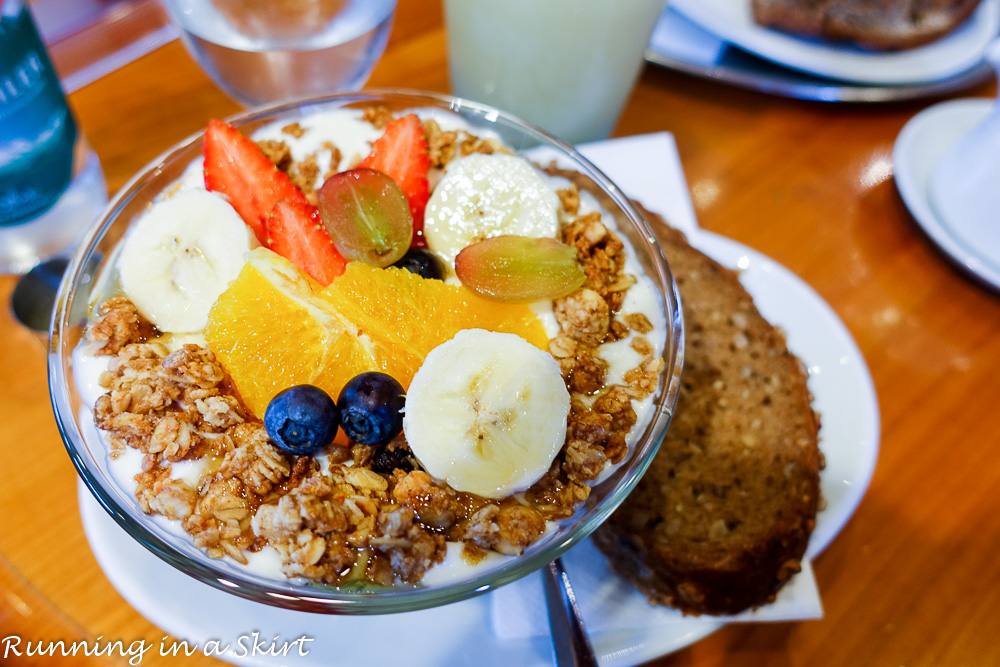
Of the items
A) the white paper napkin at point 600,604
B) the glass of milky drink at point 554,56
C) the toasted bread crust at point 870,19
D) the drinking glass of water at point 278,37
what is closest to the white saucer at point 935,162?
the toasted bread crust at point 870,19

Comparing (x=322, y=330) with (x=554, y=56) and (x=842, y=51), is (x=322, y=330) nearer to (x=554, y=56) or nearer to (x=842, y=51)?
(x=554, y=56)

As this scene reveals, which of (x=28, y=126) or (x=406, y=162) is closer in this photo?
(x=406, y=162)

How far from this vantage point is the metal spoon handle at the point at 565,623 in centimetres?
96

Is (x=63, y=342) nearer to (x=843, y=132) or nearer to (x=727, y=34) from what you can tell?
(x=727, y=34)

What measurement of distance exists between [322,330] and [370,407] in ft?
0.44

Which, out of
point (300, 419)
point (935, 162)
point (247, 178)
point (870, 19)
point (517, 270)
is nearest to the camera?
point (300, 419)

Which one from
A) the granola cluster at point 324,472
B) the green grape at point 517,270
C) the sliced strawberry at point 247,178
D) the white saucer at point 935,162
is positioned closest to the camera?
the granola cluster at point 324,472

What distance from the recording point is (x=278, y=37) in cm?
146

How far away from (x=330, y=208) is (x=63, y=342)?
419mm

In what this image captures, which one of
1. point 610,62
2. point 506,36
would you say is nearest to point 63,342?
point 506,36

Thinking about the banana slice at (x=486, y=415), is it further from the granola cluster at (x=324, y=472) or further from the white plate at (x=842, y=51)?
the white plate at (x=842, y=51)

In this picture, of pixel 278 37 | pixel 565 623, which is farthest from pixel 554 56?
pixel 565 623

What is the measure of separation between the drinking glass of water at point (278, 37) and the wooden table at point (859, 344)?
0.94 feet

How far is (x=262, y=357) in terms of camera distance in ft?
2.76
